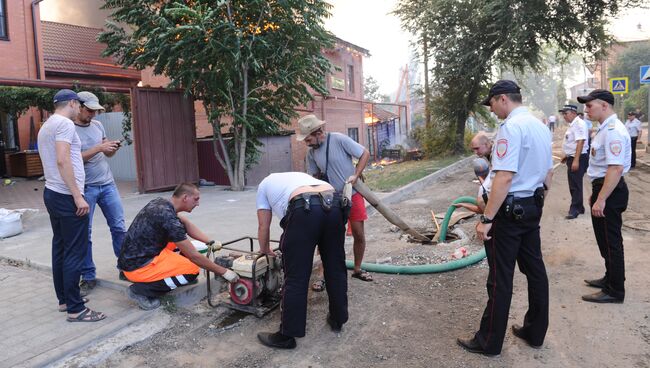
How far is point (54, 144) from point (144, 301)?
152 cm

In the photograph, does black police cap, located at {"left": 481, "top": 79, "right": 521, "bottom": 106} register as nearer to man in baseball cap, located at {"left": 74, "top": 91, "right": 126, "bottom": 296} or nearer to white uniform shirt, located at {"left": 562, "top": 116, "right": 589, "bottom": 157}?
man in baseball cap, located at {"left": 74, "top": 91, "right": 126, "bottom": 296}

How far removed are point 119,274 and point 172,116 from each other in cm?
Answer: 820

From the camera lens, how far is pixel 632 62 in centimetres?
4284

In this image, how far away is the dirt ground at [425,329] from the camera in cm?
336

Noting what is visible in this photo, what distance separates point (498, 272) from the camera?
10.8 ft

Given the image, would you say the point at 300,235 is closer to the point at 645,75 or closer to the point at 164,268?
the point at 164,268

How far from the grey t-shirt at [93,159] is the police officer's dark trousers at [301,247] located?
222 cm

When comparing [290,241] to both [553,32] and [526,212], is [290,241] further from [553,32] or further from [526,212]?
[553,32]

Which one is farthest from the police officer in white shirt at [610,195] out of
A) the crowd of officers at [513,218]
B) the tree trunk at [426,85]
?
the tree trunk at [426,85]

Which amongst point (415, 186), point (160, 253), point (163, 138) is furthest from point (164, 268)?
point (415, 186)

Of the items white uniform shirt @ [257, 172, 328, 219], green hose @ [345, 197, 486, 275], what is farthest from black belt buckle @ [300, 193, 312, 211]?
green hose @ [345, 197, 486, 275]

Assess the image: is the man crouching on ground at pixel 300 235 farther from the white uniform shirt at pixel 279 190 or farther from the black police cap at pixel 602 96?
the black police cap at pixel 602 96

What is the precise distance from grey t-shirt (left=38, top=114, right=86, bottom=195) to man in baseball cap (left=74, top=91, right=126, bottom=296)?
1.88ft

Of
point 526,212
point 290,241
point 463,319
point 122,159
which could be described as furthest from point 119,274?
point 122,159
